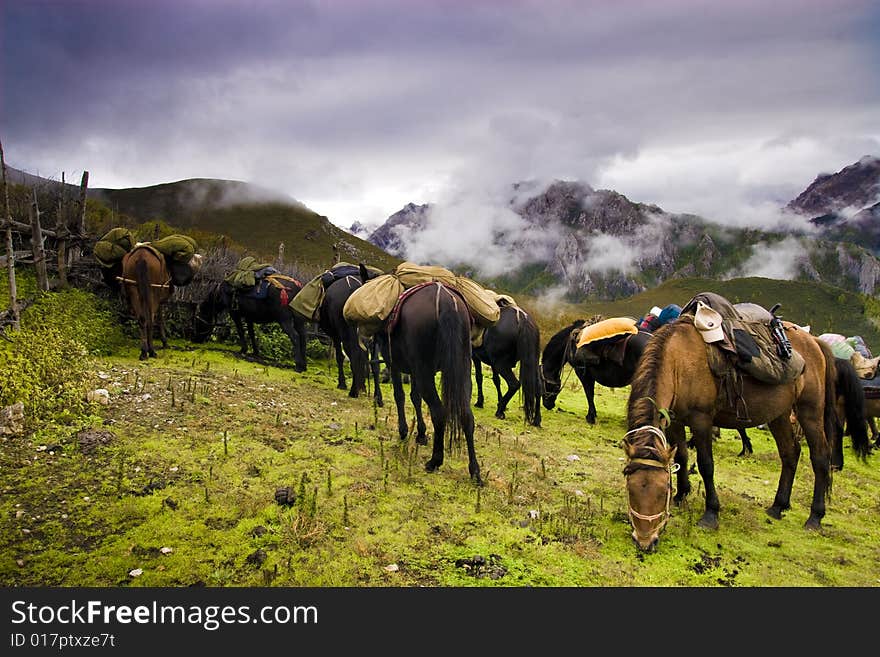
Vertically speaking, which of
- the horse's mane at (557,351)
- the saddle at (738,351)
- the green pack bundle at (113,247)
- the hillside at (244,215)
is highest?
the hillside at (244,215)

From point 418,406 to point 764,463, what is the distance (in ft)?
20.6

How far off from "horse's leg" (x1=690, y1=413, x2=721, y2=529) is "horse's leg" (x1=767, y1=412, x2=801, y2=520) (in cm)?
106

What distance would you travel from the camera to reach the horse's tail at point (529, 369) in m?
8.75

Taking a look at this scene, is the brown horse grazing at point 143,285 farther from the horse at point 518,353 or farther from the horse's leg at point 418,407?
the horse at point 518,353

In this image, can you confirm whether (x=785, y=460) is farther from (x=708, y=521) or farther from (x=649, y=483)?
(x=649, y=483)

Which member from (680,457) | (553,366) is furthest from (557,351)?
(680,457)

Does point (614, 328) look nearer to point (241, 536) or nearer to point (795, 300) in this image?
point (241, 536)

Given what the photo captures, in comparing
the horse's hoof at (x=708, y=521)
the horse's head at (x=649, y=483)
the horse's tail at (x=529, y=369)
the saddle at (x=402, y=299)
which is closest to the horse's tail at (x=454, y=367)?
the saddle at (x=402, y=299)

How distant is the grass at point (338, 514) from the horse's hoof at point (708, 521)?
124 mm

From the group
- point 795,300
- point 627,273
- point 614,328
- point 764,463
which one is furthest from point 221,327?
point 627,273

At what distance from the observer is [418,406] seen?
19.7 feet

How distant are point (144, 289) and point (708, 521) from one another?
10.1m

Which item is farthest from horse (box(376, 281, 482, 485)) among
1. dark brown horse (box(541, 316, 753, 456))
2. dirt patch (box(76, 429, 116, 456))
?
dark brown horse (box(541, 316, 753, 456))

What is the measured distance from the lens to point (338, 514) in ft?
14.1
